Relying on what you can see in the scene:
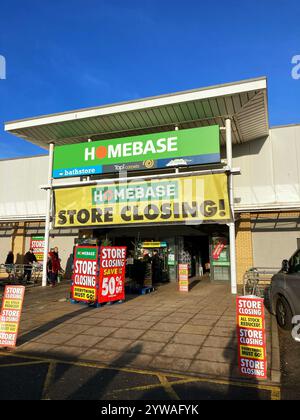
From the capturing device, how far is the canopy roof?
1221 cm

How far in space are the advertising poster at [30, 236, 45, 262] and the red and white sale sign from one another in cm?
1088

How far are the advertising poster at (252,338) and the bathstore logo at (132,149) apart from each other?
31.2 feet

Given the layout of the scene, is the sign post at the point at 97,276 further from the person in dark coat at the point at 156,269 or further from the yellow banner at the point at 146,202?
the person in dark coat at the point at 156,269

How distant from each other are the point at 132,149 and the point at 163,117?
1920 mm

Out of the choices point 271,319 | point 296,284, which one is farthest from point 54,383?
point 271,319

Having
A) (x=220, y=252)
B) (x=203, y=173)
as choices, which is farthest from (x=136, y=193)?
(x=220, y=252)

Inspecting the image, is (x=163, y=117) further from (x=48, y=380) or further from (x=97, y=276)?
Result: (x=48, y=380)

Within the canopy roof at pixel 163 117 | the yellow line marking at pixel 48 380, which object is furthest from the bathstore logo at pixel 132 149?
the yellow line marking at pixel 48 380

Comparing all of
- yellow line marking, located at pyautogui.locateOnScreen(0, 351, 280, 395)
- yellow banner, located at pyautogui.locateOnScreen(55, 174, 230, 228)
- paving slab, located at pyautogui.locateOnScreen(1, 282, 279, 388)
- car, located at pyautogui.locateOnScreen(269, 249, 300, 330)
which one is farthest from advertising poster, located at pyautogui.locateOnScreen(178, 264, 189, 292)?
yellow line marking, located at pyautogui.locateOnScreen(0, 351, 280, 395)

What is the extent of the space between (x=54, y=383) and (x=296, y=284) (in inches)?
193

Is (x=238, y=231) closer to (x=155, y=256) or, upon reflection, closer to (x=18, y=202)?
(x=155, y=256)

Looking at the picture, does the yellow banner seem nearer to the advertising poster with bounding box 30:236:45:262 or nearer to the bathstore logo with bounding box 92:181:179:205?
the bathstore logo with bounding box 92:181:179:205

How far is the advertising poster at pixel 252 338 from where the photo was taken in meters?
4.61

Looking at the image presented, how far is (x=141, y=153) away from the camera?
13867 mm
